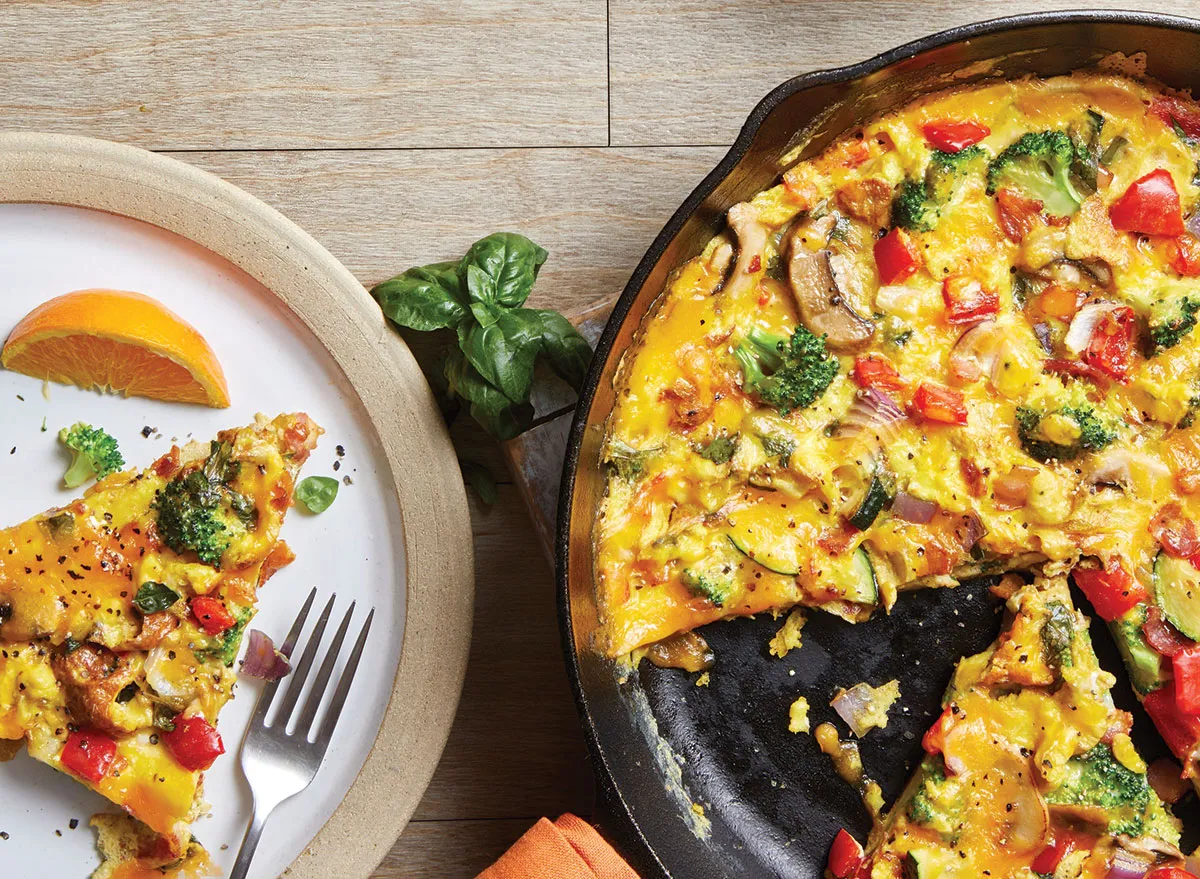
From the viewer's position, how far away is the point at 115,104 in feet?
11.2

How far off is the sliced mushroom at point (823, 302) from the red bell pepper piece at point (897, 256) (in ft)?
0.58

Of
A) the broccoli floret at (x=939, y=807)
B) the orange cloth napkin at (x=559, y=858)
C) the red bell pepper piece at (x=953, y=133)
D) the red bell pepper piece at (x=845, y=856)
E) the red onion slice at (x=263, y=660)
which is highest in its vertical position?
the red bell pepper piece at (x=953, y=133)

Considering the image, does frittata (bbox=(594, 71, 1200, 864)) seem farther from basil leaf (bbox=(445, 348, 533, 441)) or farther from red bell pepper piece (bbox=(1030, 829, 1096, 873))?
red bell pepper piece (bbox=(1030, 829, 1096, 873))

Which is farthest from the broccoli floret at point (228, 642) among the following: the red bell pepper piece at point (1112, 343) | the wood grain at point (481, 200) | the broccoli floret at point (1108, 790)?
the red bell pepper piece at point (1112, 343)

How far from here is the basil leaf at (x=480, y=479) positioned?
3.43 metres

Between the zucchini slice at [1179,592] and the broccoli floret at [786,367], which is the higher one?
the broccoli floret at [786,367]

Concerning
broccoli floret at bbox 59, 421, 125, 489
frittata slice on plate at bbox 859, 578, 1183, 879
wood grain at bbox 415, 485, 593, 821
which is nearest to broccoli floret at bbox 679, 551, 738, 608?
wood grain at bbox 415, 485, 593, 821

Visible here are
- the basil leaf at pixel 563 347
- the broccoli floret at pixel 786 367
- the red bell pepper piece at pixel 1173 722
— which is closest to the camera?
the broccoli floret at pixel 786 367

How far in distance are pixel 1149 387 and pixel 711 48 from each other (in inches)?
74.1

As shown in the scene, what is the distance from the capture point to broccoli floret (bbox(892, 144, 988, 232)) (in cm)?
304

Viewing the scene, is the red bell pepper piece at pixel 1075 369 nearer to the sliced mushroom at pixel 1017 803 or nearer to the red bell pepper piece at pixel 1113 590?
the red bell pepper piece at pixel 1113 590

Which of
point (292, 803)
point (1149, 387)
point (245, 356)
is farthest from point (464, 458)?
point (1149, 387)

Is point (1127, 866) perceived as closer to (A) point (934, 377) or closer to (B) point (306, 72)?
(A) point (934, 377)

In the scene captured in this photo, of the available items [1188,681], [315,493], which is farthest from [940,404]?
[315,493]
